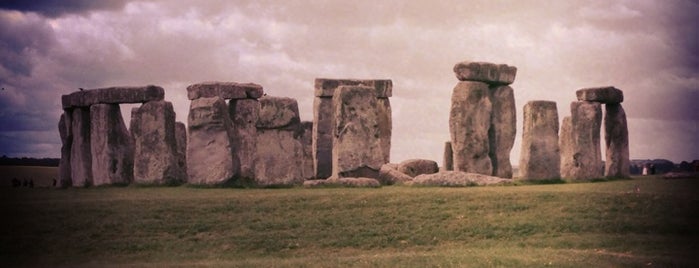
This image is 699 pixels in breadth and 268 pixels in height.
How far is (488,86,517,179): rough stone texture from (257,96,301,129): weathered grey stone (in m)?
7.49

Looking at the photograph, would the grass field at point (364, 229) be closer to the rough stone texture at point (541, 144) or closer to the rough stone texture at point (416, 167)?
the rough stone texture at point (541, 144)

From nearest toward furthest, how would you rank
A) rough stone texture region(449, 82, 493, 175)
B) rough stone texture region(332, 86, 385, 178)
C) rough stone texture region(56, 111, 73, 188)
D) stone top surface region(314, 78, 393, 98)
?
rough stone texture region(332, 86, 385, 178) → rough stone texture region(449, 82, 493, 175) → rough stone texture region(56, 111, 73, 188) → stone top surface region(314, 78, 393, 98)

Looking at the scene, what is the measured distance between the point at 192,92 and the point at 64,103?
21.8ft

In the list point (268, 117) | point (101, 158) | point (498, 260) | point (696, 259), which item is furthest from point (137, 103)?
point (696, 259)

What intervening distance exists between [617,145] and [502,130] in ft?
14.2

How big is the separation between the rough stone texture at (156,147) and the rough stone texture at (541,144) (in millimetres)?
11538

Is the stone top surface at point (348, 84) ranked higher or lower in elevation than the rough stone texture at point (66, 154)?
higher

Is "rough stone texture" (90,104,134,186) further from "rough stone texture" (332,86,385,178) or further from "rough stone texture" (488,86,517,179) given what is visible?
"rough stone texture" (488,86,517,179)

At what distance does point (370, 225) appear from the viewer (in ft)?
88.3

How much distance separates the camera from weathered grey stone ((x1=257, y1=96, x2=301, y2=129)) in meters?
34.5

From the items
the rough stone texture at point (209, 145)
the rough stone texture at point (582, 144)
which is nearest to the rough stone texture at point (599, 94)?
the rough stone texture at point (582, 144)

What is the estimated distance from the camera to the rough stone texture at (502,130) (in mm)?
38000

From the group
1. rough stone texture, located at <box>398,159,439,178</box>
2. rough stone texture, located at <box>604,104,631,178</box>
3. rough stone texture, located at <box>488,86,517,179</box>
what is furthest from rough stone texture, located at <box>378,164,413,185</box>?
rough stone texture, located at <box>604,104,631,178</box>

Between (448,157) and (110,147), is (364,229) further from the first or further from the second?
(448,157)
